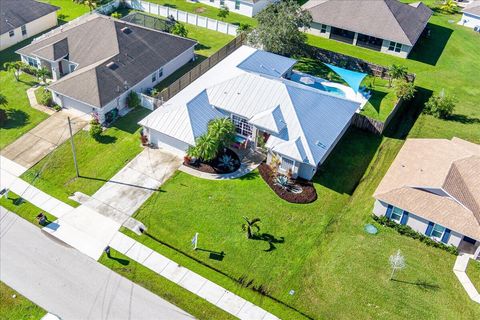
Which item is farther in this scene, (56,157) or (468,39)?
(468,39)

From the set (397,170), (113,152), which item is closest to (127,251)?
(113,152)

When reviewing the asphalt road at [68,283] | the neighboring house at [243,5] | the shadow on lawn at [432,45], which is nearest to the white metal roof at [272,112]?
the asphalt road at [68,283]

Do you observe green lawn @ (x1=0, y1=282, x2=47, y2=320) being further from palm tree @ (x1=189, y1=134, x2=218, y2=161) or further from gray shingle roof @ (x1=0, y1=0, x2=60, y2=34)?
gray shingle roof @ (x1=0, y1=0, x2=60, y2=34)

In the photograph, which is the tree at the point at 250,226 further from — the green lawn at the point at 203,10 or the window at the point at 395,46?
the green lawn at the point at 203,10

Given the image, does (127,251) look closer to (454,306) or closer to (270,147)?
(270,147)

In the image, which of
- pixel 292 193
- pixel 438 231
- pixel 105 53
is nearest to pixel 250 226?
pixel 292 193

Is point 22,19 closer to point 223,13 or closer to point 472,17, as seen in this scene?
point 223,13
